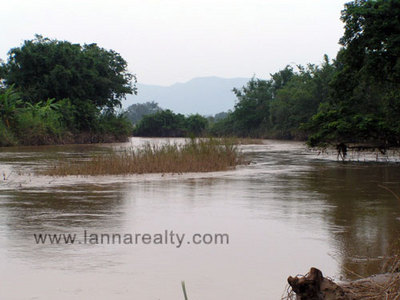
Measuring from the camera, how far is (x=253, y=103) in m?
69.2

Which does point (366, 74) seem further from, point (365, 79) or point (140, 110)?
point (140, 110)

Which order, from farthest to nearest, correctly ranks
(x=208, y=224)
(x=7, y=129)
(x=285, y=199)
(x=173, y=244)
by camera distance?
(x=7, y=129), (x=285, y=199), (x=208, y=224), (x=173, y=244)

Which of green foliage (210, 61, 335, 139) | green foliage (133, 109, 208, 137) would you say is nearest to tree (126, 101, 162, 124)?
green foliage (133, 109, 208, 137)

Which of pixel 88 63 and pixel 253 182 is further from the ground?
pixel 88 63

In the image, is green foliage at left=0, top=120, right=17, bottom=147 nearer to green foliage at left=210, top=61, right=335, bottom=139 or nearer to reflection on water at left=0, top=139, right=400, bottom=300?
green foliage at left=210, top=61, right=335, bottom=139

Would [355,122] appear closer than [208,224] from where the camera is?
No

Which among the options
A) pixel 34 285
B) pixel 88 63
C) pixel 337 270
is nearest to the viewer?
pixel 34 285

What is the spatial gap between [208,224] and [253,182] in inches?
272

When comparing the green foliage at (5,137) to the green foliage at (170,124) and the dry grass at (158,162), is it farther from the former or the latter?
the green foliage at (170,124)

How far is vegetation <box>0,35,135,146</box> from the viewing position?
39.6 meters

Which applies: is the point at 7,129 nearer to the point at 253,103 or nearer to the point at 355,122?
the point at 355,122

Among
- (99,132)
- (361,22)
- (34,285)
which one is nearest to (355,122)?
(361,22)

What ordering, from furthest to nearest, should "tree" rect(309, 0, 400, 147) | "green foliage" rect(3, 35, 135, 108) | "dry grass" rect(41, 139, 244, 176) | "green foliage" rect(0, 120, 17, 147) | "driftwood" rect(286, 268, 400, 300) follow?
"green foliage" rect(3, 35, 135, 108) → "green foliage" rect(0, 120, 17, 147) → "tree" rect(309, 0, 400, 147) → "dry grass" rect(41, 139, 244, 176) → "driftwood" rect(286, 268, 400, 300)

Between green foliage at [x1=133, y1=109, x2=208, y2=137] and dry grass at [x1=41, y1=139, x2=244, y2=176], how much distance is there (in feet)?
174
